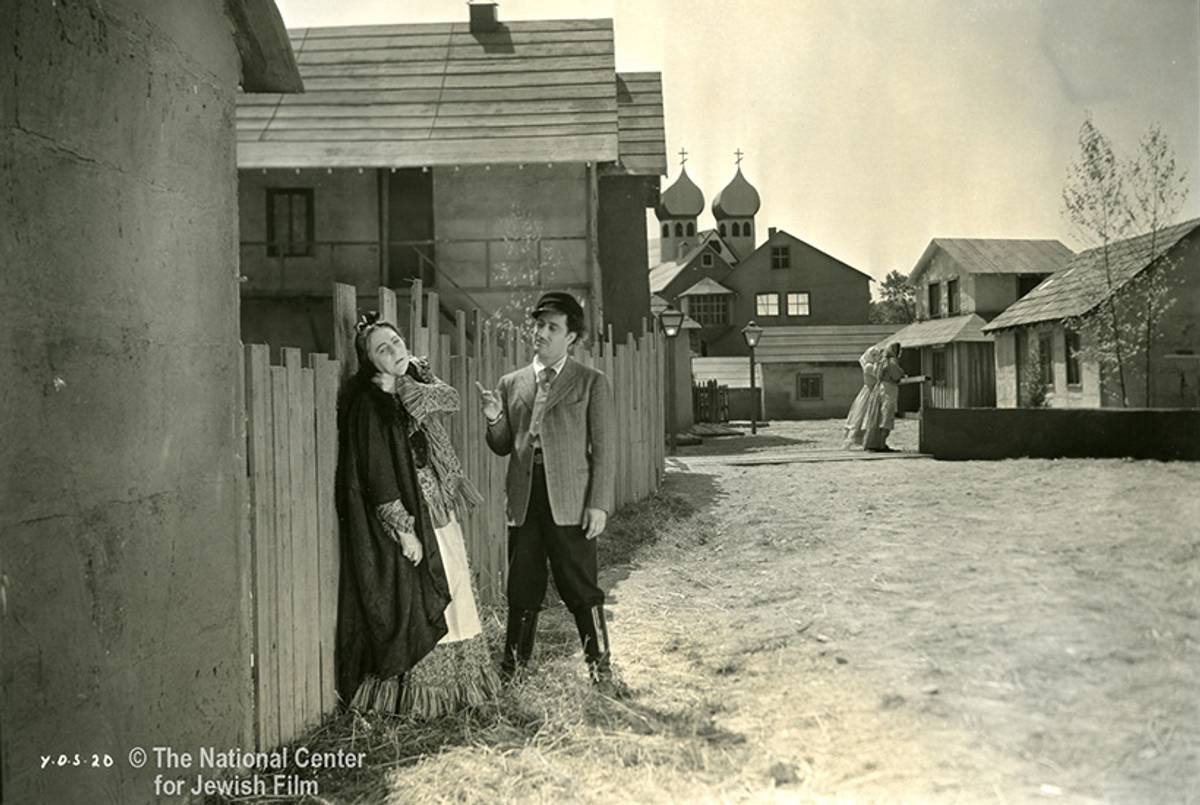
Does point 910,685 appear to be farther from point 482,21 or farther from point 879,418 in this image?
point 482,21

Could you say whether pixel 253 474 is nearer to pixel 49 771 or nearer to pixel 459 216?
pixel 49 771

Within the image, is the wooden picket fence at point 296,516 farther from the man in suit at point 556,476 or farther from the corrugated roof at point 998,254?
the corrugated roof at point 998,254

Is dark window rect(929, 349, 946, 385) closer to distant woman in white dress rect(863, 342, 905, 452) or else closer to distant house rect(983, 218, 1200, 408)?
distant woman in white dress rect(863, 342, 905, 452)

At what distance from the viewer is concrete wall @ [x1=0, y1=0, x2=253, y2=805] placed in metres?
2.18

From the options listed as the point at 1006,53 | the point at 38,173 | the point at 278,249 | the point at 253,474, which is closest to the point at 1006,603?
the point at 1006,53

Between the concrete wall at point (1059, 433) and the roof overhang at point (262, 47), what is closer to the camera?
the roof overhang at point (262, 47)

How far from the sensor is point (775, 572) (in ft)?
16.8

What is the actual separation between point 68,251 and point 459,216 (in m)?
11.4

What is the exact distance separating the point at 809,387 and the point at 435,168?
6.49 m

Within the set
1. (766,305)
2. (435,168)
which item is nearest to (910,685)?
(766,305)

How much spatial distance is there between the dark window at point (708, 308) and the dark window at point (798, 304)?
19790mm

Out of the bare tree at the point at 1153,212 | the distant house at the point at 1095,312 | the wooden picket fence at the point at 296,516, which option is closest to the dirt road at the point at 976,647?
the distant house at the point at 1095,312

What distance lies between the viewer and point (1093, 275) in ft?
13.7

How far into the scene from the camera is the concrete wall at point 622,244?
49.9 ft
